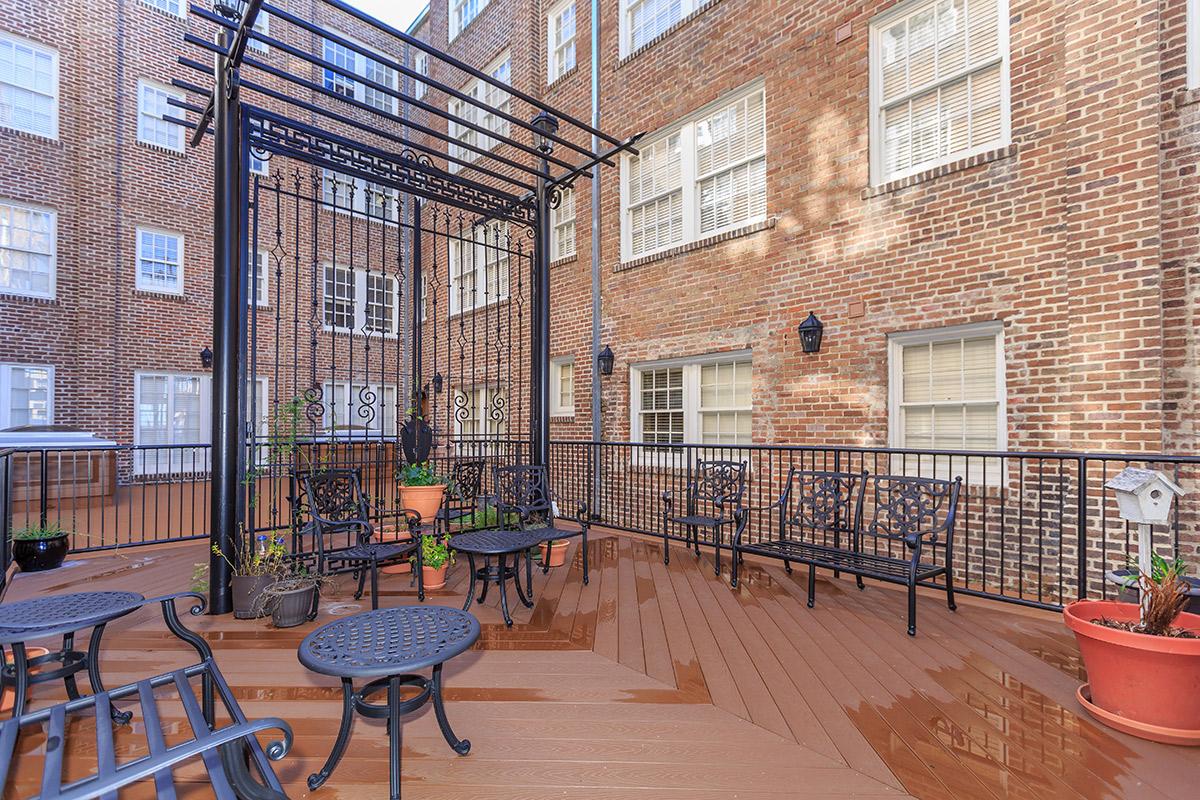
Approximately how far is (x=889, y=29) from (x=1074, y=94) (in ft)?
6.35

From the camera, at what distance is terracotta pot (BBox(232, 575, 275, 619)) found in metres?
3.45

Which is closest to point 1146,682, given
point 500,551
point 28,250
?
point 500,551

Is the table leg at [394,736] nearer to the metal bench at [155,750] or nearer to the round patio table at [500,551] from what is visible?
the metal bench at [155,750]

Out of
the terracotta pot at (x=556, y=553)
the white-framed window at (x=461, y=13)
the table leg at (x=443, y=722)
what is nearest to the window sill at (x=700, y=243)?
the terracotta pot at (x=556, y=553)

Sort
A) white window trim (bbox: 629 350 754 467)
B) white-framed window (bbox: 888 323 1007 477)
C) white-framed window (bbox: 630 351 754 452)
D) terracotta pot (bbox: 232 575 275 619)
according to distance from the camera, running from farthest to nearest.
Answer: white window trim (bbox: 629 350 754 467)
white-framed window (bbox: 630 351 754 452)
white-framed window (bbox: 888 323 1007 477)
terracotta pot (bbox: 232 575 275 619)

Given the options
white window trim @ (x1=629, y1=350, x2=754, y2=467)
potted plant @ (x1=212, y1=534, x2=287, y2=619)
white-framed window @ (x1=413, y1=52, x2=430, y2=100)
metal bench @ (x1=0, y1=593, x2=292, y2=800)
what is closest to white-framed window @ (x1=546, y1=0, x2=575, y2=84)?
white-framed window @ (x1=413, y1=52, x2=430, y2=100)

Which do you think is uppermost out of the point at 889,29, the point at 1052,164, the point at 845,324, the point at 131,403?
the point at 889,29

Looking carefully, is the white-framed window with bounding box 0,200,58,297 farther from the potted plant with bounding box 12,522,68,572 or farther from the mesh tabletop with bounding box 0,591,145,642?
the mesh tabletop with bounding box 0,591,145,642

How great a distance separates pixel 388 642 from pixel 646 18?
8.71 metres

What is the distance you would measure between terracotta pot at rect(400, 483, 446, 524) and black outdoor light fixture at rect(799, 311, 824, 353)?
395 centimetres

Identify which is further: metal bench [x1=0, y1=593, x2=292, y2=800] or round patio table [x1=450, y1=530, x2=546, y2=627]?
round patio table [x1=450, y1=530, x2=546, y2=627]

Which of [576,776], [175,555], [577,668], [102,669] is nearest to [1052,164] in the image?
[577,668]

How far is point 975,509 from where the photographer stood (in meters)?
4.67

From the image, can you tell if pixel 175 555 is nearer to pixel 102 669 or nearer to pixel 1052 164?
pixel 102 669
